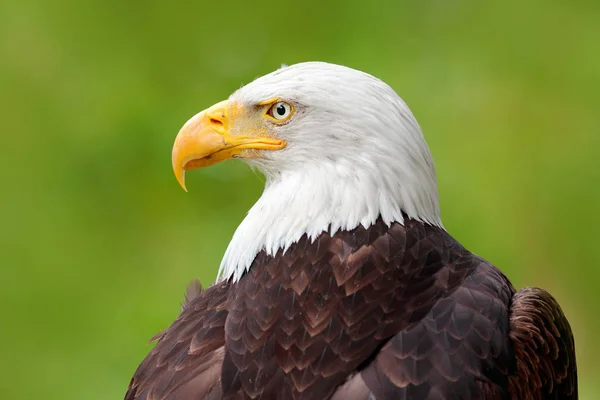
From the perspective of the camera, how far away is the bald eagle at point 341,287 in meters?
3.19

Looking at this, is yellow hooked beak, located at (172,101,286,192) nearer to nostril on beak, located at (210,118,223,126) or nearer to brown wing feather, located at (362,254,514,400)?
nostril on beak, located at (210,118,223,126)

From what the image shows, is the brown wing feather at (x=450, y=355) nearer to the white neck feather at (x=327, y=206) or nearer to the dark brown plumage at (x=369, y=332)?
the dark brown plumage at (x=369, y=332)

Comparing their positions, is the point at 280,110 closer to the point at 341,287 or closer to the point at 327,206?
the point at 327,206

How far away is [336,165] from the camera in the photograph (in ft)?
11.8

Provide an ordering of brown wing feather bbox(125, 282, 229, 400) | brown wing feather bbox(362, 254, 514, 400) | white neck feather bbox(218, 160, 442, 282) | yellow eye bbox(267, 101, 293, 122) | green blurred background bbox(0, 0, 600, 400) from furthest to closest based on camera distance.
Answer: green blurred background bbox(0, 0, 600, 400) < yellow eye bbox(267, 101, 293, 122) < white neck feather bbox(218, 160, 442, 282) < brown wing feather bbox(125, 282, 229, 400) < brown wing feather bbox(362, 254, 514, 400)

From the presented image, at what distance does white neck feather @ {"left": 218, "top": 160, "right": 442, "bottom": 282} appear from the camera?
3541 mm

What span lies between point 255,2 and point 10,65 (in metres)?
2.18

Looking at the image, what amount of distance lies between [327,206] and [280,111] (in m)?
0.40

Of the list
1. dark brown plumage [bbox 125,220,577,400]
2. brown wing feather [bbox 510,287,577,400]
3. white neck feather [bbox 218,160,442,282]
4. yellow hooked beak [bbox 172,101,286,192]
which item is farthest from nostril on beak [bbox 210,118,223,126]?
brown wing feather [bbox 510,287,577,400]

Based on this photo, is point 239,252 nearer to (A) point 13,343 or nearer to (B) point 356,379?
(B) point 356,379

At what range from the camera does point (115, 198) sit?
8.51m

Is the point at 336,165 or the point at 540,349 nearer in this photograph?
the point at 540,349

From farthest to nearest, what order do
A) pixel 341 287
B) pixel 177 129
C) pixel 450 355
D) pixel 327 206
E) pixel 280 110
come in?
pixel 177 129 < pixel 280 110 < pixel 327 206 < pixel 341 287 < pixel 450 355

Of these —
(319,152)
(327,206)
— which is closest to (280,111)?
(319,152)
